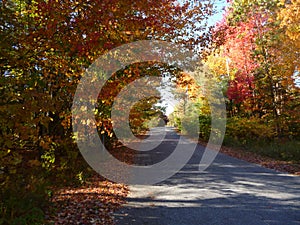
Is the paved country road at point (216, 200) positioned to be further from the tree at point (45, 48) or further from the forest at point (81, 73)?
the tree at point (45, 48)

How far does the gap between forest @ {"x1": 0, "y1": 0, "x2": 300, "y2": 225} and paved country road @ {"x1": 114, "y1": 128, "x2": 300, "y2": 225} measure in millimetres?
1193

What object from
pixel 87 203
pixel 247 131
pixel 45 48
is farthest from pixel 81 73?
pixel 247 131

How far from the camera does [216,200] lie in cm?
578

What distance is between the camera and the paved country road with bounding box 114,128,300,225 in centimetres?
464

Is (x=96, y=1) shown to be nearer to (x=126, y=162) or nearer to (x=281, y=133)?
(x=126, y=162)

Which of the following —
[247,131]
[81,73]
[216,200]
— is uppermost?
[81,73]

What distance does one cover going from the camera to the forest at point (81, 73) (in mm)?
4252

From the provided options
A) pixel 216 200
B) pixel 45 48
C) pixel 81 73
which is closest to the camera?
pixel 45 48

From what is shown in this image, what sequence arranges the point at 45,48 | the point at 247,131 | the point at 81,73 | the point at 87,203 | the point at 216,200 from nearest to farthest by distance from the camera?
1. the point at 45,48
2. the point at 87,203
3. the point at 216,200
4. the point at 81,73
5. the point at 247,131

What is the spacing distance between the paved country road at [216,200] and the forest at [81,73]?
1.19 metres

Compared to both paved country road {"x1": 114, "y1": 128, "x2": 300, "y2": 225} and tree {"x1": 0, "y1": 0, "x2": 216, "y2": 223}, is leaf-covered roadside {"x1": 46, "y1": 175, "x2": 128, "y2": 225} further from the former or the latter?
tree {"x1": 0, "y1": 0, "x2": 216, "y2": 223}

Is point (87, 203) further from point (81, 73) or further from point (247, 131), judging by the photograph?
point (247, 131)

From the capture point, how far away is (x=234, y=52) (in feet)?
66.3

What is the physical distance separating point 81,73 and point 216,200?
16.5 ft
